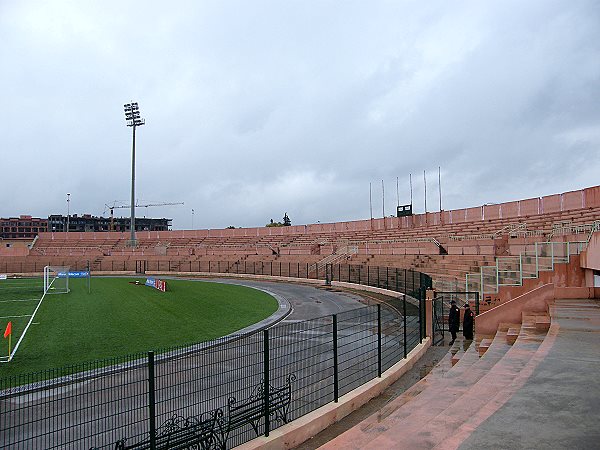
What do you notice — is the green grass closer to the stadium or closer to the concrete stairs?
the stadium

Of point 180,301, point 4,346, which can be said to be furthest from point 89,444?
point 180,301

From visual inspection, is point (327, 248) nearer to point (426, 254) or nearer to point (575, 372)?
point (426, 254)

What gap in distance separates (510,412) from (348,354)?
6.67 m

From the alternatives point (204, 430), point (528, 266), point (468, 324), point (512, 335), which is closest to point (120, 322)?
point (468, 324)

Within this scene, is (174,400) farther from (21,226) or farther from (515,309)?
(21,226)

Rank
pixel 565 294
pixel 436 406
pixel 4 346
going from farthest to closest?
1. pixel 565 294
2. pixel 4 346
3. pixel 436 406

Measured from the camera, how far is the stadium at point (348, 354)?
625 centimetres

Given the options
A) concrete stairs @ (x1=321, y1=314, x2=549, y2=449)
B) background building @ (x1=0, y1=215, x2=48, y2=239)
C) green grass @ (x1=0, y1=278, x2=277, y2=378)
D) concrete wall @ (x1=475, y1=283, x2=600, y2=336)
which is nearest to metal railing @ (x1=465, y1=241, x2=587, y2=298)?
concrete wall @ (x1=475, y1=283, x2=600, y2=336)

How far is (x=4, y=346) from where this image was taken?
14.5 metres

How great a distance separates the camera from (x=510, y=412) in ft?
19.8

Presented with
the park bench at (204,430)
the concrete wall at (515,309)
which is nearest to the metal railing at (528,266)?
the concrete wall at (515,309)

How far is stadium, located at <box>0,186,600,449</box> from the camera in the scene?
6.25m

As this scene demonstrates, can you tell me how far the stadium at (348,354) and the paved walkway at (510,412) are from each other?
0.04 m

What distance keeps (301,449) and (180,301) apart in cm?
2087
